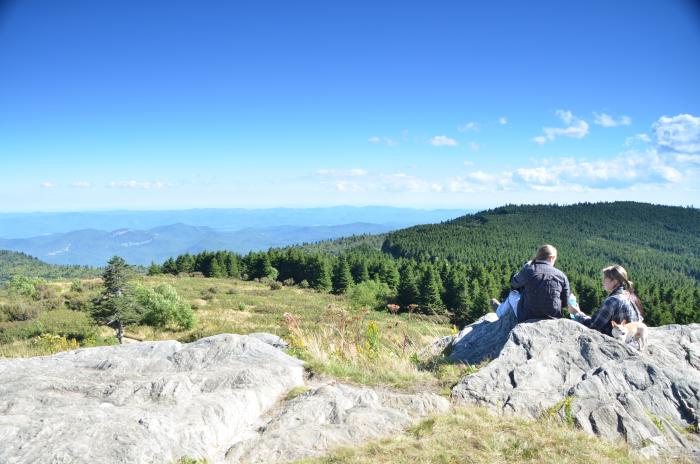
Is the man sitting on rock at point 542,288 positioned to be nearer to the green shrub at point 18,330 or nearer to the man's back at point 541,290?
the man's back at point 541,290

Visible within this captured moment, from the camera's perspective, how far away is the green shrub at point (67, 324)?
2480cm

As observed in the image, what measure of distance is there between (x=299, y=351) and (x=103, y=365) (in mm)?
3846

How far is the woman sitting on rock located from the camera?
7.57m

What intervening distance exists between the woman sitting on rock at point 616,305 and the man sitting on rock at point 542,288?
723 millimetres

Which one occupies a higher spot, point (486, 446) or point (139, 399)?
point (486, 446)

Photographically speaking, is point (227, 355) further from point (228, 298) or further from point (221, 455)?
point (228, 298)

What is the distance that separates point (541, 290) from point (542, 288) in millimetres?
49

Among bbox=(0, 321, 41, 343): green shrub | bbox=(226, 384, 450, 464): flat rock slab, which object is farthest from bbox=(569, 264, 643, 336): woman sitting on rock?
bbox=(0, 321, 41, 343): green shrub

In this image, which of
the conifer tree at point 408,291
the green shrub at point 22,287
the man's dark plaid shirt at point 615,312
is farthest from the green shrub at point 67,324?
the conifer tree at point 408,291

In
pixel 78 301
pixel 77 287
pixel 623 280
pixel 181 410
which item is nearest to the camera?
pixel 181 410

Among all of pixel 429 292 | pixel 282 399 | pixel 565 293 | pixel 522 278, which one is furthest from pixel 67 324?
pixel 429 292

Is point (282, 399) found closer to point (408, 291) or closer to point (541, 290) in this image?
point (541, 290)

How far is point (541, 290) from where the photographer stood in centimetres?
814

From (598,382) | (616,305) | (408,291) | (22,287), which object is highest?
(616,305)
